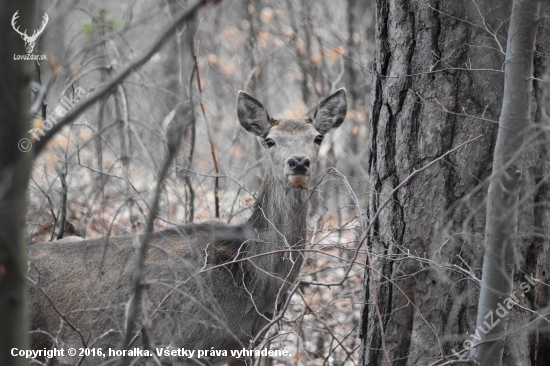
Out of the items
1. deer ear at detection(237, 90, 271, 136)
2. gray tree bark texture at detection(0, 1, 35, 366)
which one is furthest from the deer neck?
gray tree bark texture at detection(0, 1, 35, 366)

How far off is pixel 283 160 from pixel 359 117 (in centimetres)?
680

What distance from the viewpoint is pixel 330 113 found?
258 inches

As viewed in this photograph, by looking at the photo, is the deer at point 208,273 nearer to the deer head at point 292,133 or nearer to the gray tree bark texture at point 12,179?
the deer head at point 292,133

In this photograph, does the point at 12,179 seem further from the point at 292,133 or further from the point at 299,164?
the point at 292,133

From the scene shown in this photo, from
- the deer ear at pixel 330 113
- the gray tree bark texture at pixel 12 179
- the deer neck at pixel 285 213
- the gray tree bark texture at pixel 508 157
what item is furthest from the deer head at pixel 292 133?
the gray tree bark texture at pixel 12 179

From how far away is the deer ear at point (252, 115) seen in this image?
6.40 m

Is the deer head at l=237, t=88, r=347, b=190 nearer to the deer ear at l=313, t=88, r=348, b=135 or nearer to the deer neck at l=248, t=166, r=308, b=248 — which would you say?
the deer ear at l=313, t=88, r=348, b=135

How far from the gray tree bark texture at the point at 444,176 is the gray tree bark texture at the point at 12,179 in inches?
113

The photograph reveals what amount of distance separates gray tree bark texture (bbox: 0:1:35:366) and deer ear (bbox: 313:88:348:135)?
4.21 meters

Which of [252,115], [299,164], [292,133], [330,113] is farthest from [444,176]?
[252,115]

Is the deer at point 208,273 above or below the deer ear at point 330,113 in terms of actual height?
below

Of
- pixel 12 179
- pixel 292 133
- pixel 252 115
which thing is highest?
pixel 252 115

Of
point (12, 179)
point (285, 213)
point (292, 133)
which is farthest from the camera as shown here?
point (292, 133)

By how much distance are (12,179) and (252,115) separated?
4.17 metres
